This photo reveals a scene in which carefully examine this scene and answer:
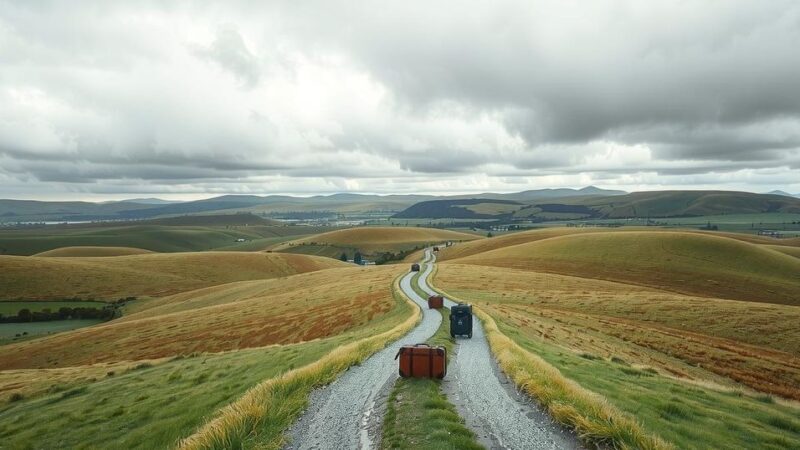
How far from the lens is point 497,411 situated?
13922mm

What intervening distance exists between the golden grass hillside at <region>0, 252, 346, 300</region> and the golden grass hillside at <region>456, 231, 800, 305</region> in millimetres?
67831

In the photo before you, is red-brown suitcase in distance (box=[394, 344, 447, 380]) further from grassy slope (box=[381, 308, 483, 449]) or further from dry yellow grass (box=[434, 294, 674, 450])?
dry yellow grass (box=[434, 294, 674, 450])

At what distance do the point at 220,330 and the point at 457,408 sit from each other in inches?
1658

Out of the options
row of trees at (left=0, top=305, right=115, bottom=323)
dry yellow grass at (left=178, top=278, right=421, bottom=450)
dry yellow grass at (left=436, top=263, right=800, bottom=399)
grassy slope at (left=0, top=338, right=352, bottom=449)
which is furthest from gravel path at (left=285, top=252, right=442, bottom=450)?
row of trees at (left=0, top=305, right=115, bottom=323)

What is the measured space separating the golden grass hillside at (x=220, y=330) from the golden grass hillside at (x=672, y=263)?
54.4 meters

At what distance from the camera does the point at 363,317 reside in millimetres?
46000

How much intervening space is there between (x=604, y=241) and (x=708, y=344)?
86.7 meters

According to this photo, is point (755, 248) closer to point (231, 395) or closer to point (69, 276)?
point (231, 395)

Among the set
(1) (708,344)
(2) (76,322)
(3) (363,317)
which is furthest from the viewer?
(2) (76,322)

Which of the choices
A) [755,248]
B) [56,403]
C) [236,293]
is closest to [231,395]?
[56,403]

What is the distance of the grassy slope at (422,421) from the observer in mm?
11074

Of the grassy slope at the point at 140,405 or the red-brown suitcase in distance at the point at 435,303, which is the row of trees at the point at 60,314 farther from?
the red-brown suitcase in distance at the point at 435,303

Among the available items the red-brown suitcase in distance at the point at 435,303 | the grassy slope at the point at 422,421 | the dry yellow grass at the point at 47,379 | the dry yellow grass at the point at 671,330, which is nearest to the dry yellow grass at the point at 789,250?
the dry yellow grass at the point at 671,330

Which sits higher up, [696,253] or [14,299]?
[696,253]
